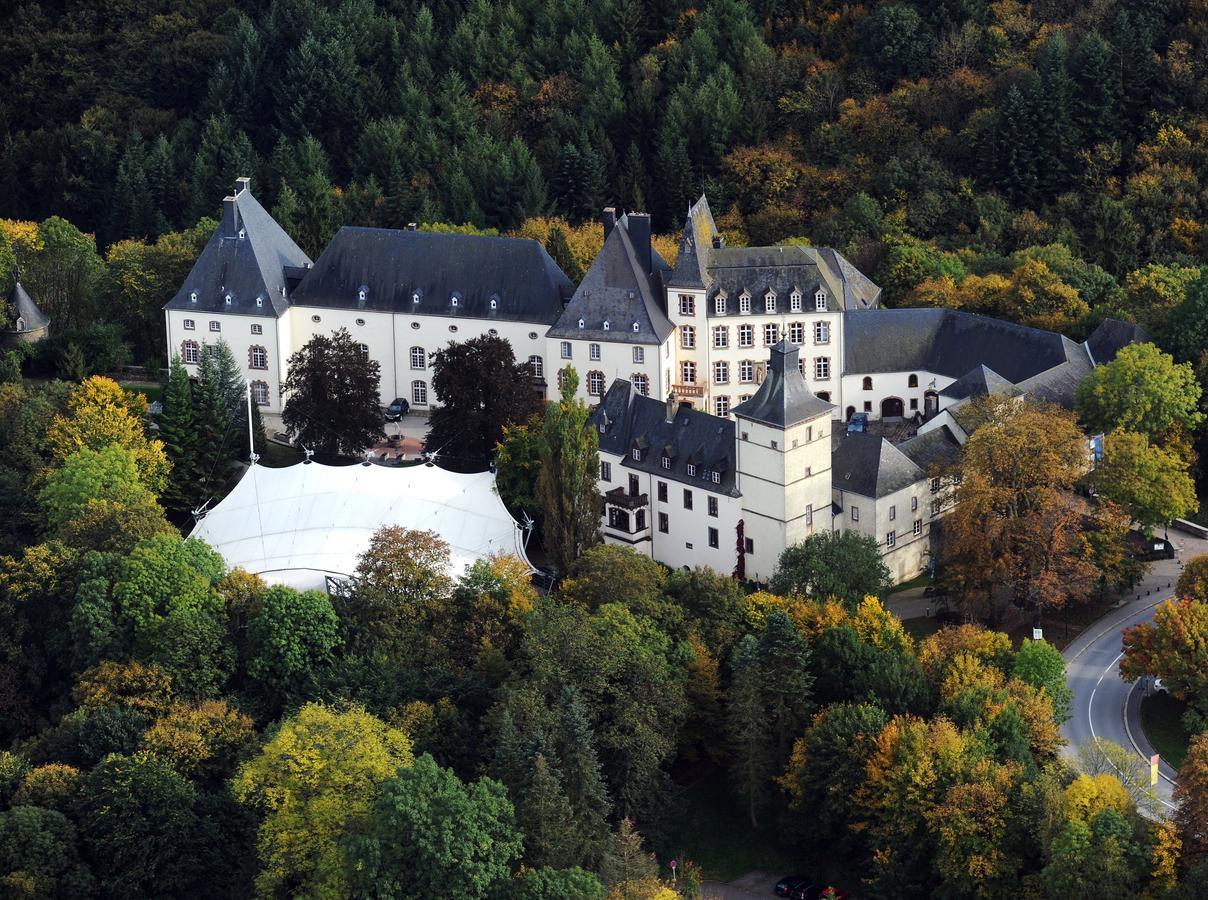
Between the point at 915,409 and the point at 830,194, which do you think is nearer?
the point at 915,409

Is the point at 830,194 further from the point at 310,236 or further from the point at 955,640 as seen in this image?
the point at 955,640

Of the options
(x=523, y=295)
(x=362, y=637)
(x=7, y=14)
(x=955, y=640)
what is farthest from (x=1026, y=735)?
(x=7, y=14)

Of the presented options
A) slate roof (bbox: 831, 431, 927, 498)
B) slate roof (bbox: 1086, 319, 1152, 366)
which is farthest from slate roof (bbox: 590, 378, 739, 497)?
slate roof (bbox: 1086, 319, 1152, 366)

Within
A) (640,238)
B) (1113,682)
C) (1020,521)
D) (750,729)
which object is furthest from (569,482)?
(1113,682)

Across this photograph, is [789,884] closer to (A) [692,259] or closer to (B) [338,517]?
(B) [338,517]

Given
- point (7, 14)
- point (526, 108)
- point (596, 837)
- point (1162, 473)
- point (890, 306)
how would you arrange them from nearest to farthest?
point (596, 837) < point (1162, 473) < point (890, 306) < point (526, 108) < point (7, 14)

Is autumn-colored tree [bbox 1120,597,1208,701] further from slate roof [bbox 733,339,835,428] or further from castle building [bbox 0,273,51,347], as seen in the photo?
castle building [bbox 0,273,51,347]
